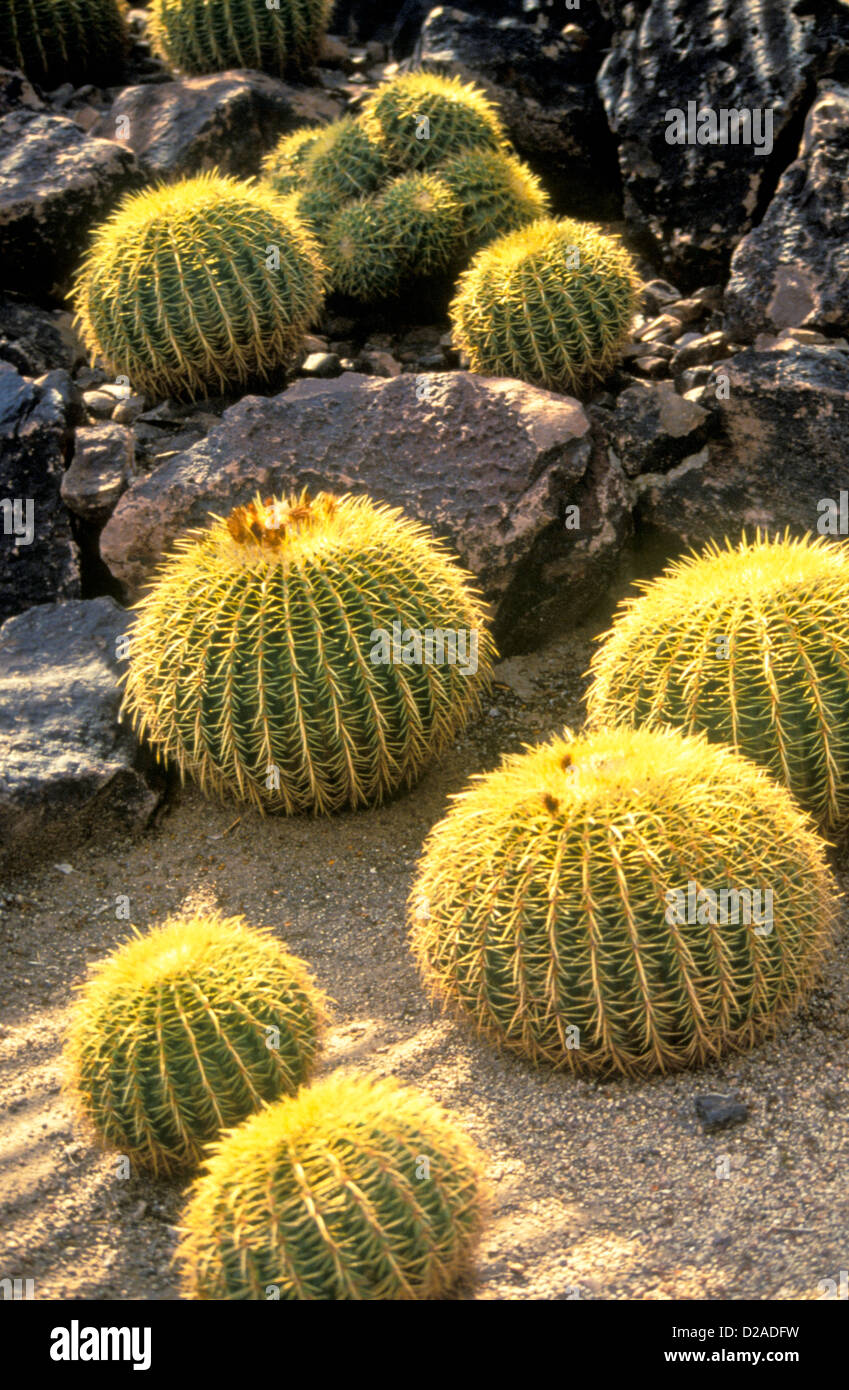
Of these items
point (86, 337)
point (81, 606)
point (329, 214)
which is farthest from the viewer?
point (329, 214)

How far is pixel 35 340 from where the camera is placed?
6.81 metres

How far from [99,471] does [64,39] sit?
15.1 ft

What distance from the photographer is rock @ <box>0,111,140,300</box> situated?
7055 millimetres

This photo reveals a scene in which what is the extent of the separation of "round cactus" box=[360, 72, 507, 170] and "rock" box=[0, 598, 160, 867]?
10.5 feet

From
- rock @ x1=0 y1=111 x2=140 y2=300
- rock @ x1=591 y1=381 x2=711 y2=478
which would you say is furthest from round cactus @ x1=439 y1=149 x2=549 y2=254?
rock @ x1=0 y1=111 x2=140 y2=300

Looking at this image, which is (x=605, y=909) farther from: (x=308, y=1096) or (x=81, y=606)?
(x=81, y=606)

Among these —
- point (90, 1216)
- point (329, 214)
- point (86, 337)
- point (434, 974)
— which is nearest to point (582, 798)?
point (434, 974)

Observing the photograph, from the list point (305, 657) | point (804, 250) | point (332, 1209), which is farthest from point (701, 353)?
point (332, 1209)

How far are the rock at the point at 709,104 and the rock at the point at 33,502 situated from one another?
10.7 ft

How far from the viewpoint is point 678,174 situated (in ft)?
23.6

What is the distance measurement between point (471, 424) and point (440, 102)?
245 cm

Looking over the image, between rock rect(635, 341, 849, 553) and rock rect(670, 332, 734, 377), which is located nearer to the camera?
rock rect(635, 341, 849, 553)

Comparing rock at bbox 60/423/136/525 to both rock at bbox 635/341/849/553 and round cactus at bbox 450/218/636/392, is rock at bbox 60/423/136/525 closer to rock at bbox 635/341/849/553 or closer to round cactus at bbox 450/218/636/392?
round cactus at bbox 450/218/636/392

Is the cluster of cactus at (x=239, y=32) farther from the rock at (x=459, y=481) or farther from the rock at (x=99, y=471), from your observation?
the rock at (x=459, y=481)
